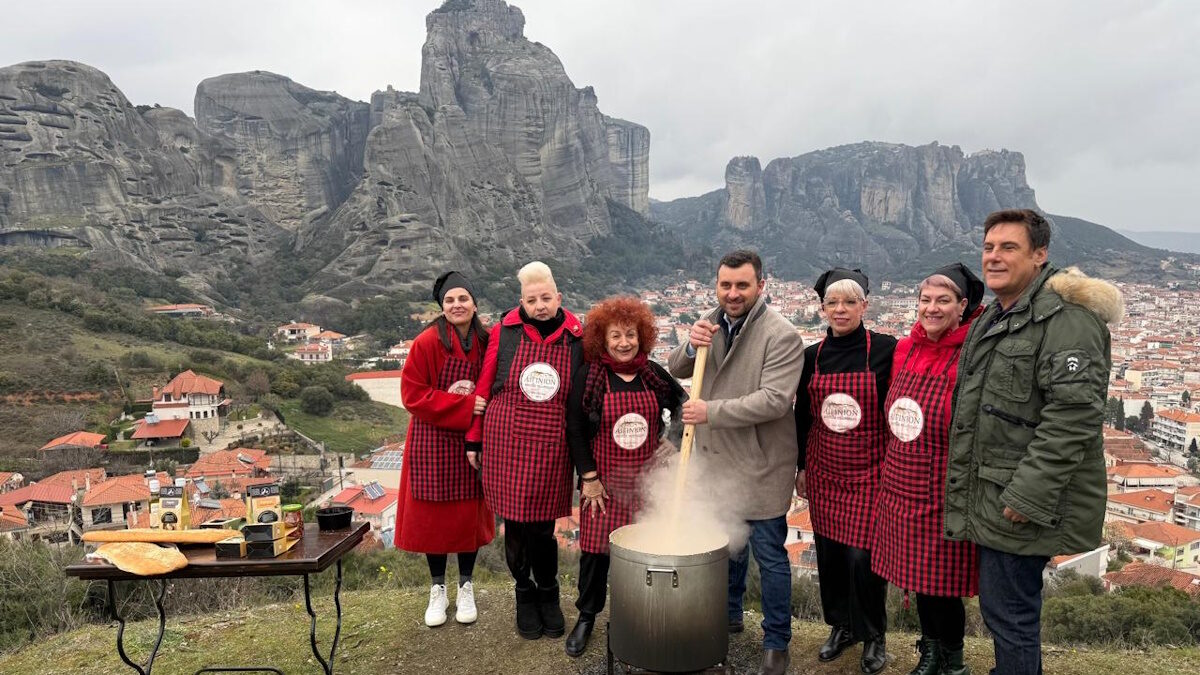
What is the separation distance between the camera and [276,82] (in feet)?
294

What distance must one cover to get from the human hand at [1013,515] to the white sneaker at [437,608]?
274 cm

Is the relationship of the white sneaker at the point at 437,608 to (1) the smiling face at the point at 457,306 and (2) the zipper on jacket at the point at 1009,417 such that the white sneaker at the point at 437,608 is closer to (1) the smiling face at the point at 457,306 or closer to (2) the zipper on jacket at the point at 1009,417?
(1) the smiling face at the point at 457,306

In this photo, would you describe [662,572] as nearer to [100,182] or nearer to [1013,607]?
[1013,607]

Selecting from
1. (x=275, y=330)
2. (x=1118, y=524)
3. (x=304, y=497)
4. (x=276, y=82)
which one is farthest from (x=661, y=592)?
(x=276, y=82)

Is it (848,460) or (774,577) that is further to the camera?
(774,577)

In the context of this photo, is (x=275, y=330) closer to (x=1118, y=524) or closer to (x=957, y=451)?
(x=1118, y=524)

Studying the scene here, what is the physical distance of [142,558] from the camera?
260 centimetres

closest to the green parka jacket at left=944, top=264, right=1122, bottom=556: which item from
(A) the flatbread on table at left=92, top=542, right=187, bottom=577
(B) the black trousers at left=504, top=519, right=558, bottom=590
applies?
(B) the black trousers at left=504, top=519, right=558, bottom=590

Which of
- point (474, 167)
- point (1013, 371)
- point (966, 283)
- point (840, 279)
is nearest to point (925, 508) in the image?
point (1013, 371)

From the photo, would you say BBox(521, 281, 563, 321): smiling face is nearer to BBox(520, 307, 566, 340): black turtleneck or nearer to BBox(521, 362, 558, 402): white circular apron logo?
BBox(520, 307, 566, 340): black turtleneck

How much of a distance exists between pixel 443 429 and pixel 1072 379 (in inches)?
102

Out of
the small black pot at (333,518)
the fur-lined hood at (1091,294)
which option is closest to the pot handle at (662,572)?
the small black pot at (333,518)

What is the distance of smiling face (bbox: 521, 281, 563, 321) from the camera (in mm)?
3162

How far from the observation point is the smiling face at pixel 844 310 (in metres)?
2.81
